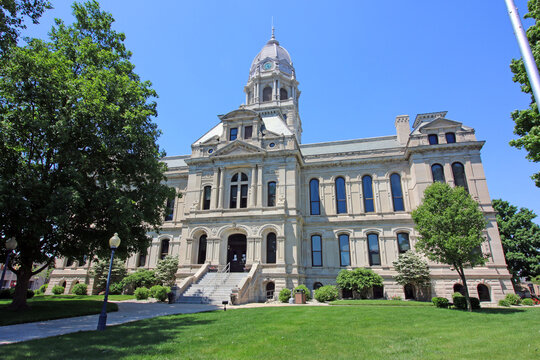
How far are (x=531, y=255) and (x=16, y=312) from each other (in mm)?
42335

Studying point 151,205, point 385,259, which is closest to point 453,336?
point 151,205

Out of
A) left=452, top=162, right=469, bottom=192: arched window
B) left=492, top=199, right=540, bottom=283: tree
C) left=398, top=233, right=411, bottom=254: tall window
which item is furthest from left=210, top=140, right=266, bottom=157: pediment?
left=492, top=199, right=540, bottom=283: tree

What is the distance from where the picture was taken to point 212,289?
24781 millimetres

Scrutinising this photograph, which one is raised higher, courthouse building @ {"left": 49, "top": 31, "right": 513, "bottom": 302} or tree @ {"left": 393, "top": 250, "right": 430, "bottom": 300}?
courthouse building @ {"left": 49, "top": 31, "right": 513, "bottom": 302}

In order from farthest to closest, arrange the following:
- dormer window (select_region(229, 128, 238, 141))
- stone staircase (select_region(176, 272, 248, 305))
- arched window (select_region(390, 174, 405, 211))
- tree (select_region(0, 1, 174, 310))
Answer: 1. dormer window (select_region(229, 128, 238, 141))
2. arched window (select_region(390, 174, 405, 211))
3. stone staircase (select_region(176, 272, 248, 305))
4. tree (select_region(0, 1, 174, 310))

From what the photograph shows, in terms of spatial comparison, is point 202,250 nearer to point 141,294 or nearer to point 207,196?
point 207,196

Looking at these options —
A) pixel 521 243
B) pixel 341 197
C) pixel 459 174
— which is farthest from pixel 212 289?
pixel 521 243

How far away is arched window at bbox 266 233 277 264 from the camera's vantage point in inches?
1142

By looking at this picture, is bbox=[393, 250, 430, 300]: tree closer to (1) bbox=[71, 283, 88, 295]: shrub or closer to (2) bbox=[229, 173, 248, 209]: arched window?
(2) bbox=[229, 173, 248, 209]: arched window

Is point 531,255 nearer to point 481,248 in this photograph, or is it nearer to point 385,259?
point 481,248

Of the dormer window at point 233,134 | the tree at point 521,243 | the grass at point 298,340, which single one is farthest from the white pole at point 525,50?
the tree at point 521,243

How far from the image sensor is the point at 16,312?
618 inches

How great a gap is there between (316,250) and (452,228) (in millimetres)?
14150

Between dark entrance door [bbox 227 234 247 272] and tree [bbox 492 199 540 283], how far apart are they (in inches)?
1056
